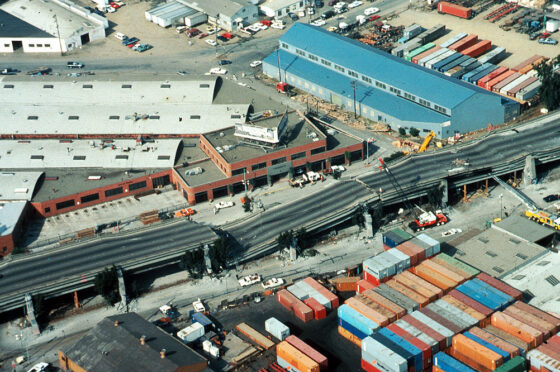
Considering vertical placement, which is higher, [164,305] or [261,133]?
[261,133]

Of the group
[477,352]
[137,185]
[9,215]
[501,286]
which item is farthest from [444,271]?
[9,215]

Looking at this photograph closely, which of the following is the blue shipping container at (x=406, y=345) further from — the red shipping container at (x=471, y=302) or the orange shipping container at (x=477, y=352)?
the red shipping container at (x=471, y=302)

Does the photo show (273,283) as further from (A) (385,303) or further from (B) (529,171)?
(B) (529,171)

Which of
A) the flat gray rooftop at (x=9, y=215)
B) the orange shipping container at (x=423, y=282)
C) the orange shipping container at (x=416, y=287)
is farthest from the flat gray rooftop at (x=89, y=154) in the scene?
the orange shipping container at (x=423, y=282)

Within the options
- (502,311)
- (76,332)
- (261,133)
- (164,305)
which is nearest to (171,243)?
(164,305)

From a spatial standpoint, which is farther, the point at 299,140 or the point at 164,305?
the point at 299,140

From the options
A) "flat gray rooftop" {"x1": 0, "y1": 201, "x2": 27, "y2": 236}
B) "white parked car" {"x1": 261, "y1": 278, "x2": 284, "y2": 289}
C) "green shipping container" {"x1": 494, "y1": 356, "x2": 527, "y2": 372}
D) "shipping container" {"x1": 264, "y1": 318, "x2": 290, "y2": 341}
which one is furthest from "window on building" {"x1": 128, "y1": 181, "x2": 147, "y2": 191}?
"green shipping container" {"x1": 494, "y1": 356, "x2": 527, "y2": 372}

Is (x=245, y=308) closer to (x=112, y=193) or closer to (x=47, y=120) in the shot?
(x=112, y=193)

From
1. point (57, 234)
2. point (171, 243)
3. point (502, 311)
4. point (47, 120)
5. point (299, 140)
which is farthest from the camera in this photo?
point (47, 120)

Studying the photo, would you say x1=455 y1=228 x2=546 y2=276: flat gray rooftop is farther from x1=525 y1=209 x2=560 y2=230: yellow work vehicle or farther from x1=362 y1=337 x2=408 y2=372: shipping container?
x1=362 y1=337 x2=408 y2=372: shipping container
